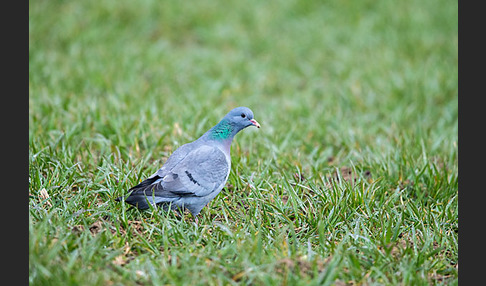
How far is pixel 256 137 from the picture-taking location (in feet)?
17.7

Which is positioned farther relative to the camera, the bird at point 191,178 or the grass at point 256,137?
the bird at point 191,178

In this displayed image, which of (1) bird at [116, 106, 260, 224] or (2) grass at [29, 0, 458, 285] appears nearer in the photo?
(2) grass at [29, 0, 458, 285]

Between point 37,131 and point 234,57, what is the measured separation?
140 inches

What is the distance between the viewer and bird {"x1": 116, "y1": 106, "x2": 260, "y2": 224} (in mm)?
3602

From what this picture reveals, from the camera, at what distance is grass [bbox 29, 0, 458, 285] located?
3252 mm

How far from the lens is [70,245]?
3.20 m

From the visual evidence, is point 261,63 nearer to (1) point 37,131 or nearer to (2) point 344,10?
(2) point 344,10

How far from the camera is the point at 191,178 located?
3.65 metres

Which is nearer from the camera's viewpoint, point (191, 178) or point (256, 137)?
point (191, 178)

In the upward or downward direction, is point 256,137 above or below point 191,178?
below

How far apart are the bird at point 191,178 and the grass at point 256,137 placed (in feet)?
0.49

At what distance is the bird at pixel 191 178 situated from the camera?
3.60 meters

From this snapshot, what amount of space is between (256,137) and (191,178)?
1.86 meters

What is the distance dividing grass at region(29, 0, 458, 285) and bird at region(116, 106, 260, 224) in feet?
0.49
